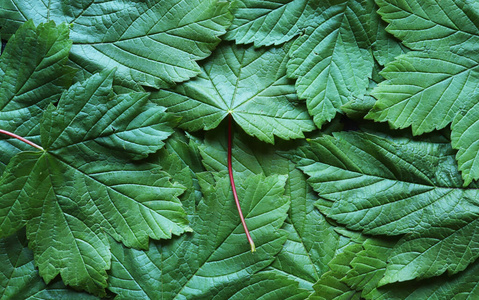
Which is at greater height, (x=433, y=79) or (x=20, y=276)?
(x=433, y=79)

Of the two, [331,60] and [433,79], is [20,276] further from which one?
[433,79]

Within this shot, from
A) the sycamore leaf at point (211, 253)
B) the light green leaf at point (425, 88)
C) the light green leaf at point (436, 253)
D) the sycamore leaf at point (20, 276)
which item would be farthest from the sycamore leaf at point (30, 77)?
the light green leaf at point (436, 253)

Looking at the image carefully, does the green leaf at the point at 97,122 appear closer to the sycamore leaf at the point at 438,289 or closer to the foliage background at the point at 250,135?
the foliage background at the point at 250,135

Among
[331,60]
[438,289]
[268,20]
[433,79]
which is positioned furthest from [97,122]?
[438,289]

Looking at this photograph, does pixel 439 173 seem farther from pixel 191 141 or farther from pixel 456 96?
pixel 191 141

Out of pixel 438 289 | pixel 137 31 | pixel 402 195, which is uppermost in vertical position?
pixel 137 31

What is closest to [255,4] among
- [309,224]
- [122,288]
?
[309,224]
